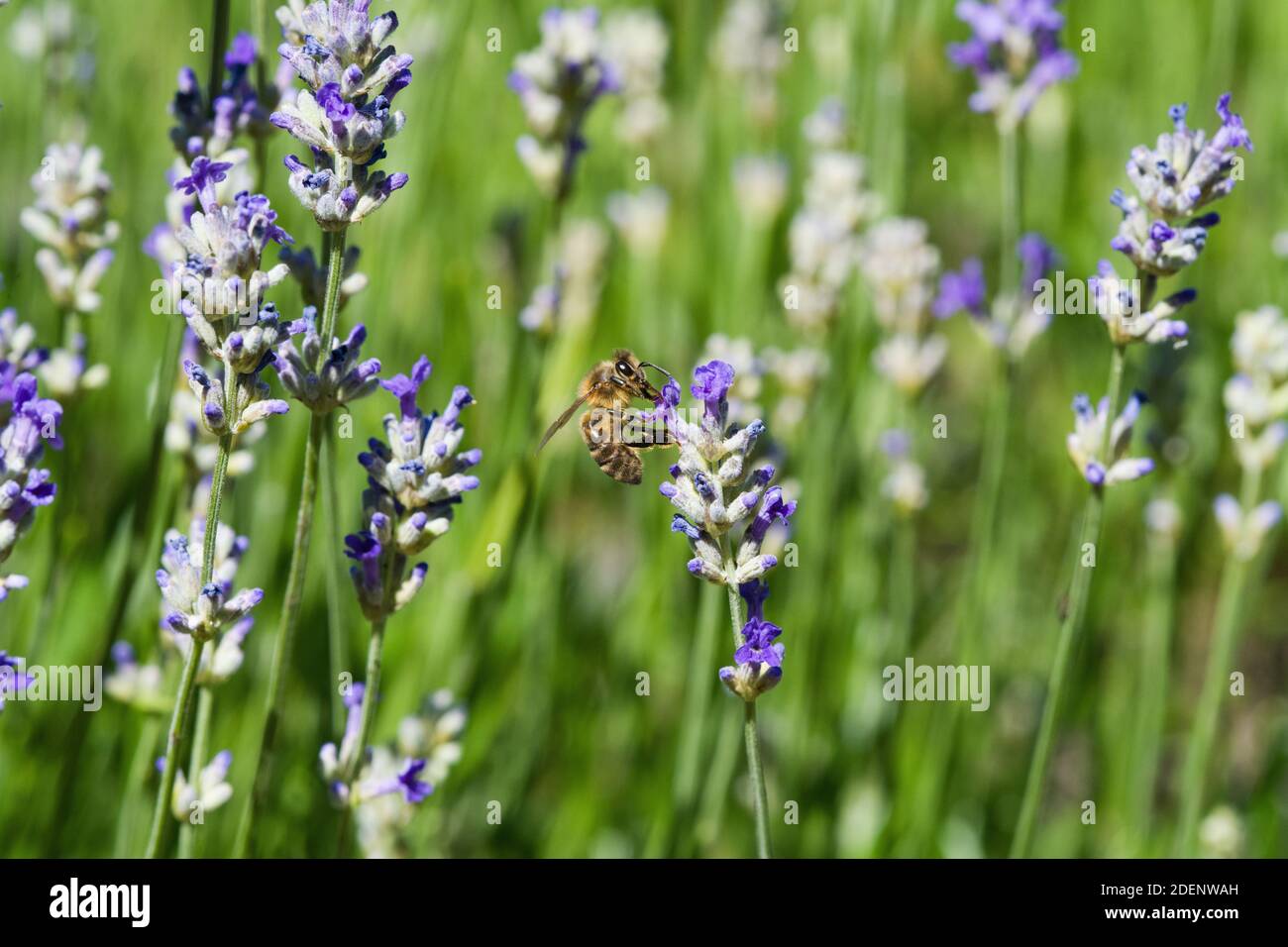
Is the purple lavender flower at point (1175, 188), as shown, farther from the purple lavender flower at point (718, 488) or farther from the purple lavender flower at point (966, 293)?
the purple lavender flower at point (966, 293)

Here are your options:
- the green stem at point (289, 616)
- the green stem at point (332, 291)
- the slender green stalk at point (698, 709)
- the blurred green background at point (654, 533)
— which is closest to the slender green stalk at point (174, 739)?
the green stem at point (289, 616)

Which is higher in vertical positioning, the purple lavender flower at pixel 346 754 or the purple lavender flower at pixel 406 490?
the purple lavender flower at pixel 406 490

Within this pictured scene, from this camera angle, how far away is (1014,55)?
8.13 ft

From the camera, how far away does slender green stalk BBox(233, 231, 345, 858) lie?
4.70 ft

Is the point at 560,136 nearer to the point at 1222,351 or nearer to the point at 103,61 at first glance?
the point at 103,61

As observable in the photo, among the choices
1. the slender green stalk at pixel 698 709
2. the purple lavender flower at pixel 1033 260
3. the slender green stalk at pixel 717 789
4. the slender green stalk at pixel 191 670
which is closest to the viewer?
the slender green stalk at pixel 191 670

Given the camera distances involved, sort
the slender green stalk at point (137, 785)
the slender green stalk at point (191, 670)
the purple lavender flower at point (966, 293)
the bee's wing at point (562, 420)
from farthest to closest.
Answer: the purple lavender flower at point (966, 293) < the slender green stalk at point (137, 785) < the bee's wing at point (562, 420) < the slender green stalk at point (191, 670)

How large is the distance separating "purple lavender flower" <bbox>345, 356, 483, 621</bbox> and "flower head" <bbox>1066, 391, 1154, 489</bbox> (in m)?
0.85

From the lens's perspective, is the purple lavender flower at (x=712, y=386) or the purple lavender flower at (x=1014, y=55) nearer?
the purple lavender flower at (x=712, y=386)

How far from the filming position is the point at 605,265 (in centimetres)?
348

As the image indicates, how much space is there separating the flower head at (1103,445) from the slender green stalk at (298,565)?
1.01 meters

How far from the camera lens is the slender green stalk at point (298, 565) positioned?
143 cm

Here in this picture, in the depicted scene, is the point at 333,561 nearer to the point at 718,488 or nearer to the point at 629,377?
the point at 629,377
